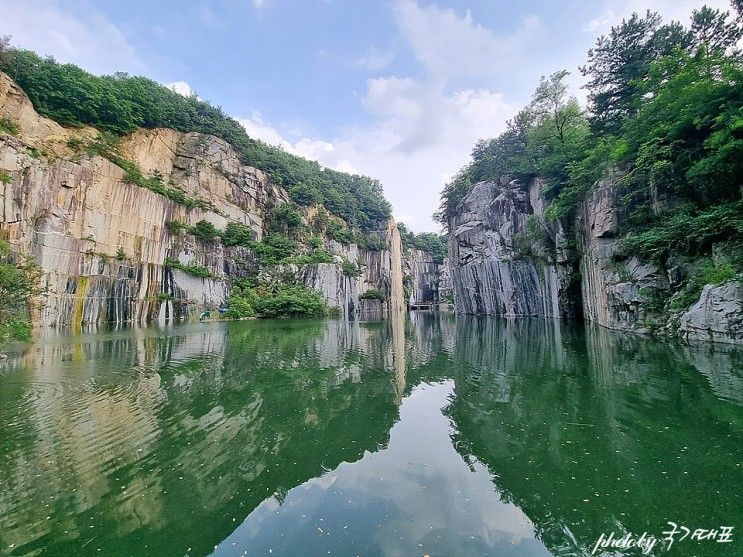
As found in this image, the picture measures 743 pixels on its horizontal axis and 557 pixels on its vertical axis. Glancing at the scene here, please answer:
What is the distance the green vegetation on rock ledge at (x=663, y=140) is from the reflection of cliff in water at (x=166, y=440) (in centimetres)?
1059

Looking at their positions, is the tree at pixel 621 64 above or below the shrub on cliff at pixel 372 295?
above

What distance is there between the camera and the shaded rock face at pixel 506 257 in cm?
2375

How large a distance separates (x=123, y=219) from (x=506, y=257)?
27871 mm

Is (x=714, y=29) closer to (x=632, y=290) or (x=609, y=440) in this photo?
(x=632, y=290)

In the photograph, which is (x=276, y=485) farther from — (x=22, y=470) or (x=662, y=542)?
(x=662, y=542)

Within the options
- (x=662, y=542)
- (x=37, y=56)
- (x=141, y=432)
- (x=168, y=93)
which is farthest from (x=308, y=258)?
(x=662, y=542)

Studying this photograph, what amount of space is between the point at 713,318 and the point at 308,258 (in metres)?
32.5

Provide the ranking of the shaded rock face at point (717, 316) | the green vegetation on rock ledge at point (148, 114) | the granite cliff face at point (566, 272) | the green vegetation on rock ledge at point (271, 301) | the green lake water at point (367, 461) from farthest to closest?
the green vegetation on rock ledge at point (271, 301)
the green vegetation on rock ledge at point (148, 114)
the granite cliff face at point (566, 272)
the shaded rock face at point (717, 316)
the green lake water at point (367, 461)

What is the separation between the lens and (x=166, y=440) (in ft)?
14.7

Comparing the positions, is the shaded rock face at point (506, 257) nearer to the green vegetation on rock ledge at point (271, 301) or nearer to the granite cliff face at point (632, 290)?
the granite cliff face at point (632, 290)

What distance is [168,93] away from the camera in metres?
38.7

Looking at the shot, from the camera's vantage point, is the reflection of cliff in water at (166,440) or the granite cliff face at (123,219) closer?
the reflection of cliff in water at (166,440)

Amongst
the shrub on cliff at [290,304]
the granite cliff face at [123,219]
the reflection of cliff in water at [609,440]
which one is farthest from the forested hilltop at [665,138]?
the granite cliff face at [123,219]

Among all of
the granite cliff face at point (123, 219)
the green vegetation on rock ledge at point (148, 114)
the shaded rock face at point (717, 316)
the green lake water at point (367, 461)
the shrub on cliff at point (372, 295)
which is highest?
the green vegetation on rock ledge at point (148, 114)
